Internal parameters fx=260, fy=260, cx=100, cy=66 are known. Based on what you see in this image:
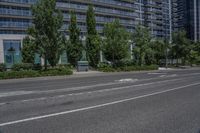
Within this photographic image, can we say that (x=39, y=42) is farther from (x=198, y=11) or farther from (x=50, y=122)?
(x=198, y=11)

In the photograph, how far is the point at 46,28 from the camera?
29.9m

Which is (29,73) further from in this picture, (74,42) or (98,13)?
(98,13)

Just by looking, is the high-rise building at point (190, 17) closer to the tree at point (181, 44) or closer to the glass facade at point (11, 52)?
the tree at point (181, 44)

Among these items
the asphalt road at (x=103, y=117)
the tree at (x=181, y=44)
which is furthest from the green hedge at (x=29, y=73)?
the tree at (x=181, y=44)

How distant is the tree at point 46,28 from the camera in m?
29.8

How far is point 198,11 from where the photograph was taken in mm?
133000

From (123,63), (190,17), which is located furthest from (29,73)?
(190,17)

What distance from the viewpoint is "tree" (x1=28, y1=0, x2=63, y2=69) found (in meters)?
29.8

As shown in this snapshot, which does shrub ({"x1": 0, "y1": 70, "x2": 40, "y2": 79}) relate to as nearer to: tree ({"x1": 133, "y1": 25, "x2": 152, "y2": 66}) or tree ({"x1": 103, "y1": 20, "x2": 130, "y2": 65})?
tree ({"x1": 103, "y1": 20, "x2": 130, "y2": 65})

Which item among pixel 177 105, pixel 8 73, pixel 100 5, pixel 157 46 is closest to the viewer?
pixel 177 105

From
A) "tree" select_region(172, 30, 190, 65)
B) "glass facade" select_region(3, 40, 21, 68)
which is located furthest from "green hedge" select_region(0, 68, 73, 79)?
"tree" select_region(172, 30, 190, 65)

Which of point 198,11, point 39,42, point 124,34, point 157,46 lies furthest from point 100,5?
point 198,11

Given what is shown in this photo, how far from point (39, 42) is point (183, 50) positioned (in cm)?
3487

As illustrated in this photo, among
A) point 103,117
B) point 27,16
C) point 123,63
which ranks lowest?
point 103,117
